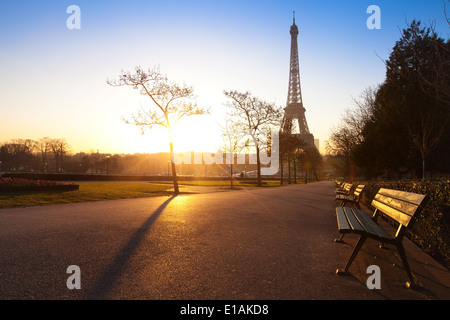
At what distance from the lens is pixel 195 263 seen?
169 inches

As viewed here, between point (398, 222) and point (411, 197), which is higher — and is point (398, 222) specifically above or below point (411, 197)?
below

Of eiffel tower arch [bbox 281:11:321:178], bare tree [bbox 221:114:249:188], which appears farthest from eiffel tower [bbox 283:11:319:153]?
bare tree [bbox 221:114:249:188]

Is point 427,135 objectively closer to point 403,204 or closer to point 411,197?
point 403,204

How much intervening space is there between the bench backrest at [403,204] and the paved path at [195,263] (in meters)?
0.72

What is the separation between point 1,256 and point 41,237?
4.31 ft

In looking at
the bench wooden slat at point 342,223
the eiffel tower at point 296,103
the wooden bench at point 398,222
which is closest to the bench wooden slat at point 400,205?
the wooden bench at point 398,222

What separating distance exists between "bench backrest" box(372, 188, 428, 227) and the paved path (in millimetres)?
718

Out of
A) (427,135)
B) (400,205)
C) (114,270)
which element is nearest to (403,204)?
(400,205)

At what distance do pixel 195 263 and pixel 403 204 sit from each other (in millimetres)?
2996

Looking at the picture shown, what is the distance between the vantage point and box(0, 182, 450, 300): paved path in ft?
10.9

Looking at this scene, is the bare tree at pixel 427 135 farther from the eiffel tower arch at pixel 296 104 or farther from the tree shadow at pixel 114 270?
the eiffel tower arch at pixel 296 104

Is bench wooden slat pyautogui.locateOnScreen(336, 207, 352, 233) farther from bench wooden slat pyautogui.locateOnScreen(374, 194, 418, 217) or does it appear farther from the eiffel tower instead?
the eiffel tower

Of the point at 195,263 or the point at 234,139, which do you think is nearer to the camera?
the point at 195,263
